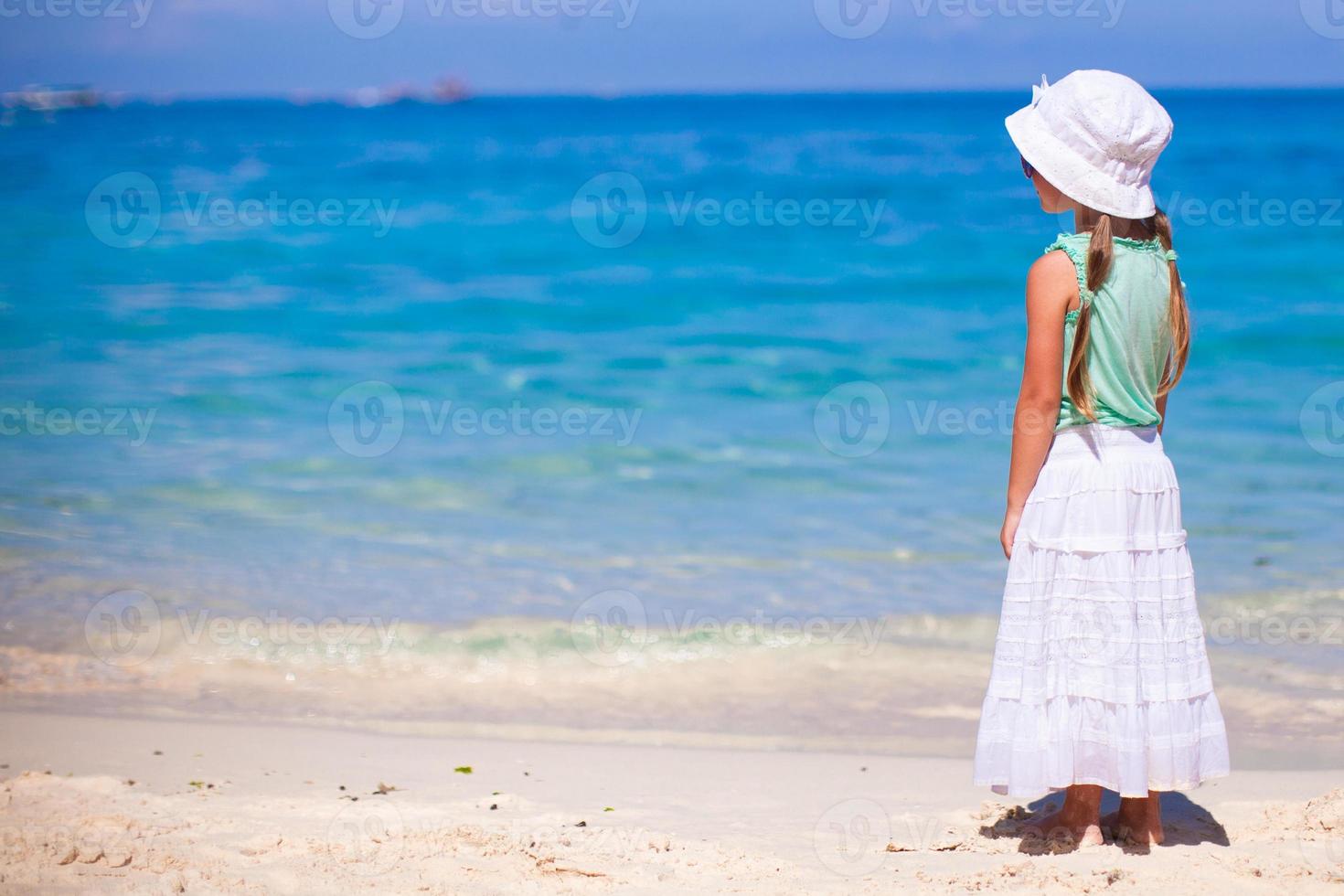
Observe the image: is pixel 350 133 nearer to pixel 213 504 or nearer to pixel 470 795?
pixel 213 504

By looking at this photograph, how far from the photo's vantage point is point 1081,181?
2.76 m

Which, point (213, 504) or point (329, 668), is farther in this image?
point (213, 504)

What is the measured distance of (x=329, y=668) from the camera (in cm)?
479

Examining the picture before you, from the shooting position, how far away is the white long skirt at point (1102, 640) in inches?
110

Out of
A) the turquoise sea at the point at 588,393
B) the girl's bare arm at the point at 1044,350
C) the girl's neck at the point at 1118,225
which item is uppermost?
the turquoise sea at the point at 588,393

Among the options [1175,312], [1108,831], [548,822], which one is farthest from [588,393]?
[1175,312]

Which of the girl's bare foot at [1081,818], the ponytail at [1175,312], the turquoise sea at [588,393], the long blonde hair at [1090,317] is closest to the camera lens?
the long blonde hair at [1090,317]

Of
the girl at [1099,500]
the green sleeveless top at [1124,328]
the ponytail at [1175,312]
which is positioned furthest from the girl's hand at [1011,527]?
the ponytail at [1175,312]

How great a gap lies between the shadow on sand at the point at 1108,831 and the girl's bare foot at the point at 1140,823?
0.02 metres

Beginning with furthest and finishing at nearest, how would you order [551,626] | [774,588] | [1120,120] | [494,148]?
[494,148]
[774,588]
[551,626]
[1120,120]

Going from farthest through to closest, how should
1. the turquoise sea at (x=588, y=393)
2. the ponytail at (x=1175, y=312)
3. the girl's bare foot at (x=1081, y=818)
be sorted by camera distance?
1. the turquoise sea at (x=588, y=393)
2. the girl's bare foot at (x=1081, y=818)
3. the ponytail at (x=1175, y=312)

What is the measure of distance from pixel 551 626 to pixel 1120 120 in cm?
317

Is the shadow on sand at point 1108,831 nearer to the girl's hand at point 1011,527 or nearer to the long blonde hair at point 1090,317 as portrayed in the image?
the girl's hand at point 1011,527

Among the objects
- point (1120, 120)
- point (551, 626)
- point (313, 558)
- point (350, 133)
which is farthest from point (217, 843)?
point (350, 133)
